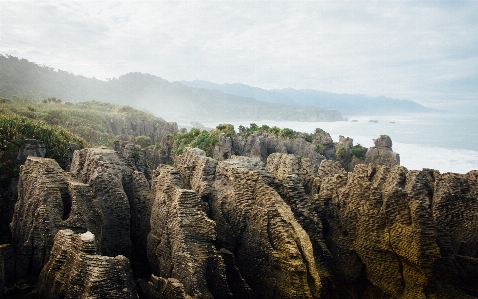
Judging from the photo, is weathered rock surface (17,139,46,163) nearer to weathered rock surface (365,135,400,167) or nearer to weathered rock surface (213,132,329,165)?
weathered rock surface (213,132,329,165)

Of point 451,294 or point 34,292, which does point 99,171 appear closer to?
point 34,292

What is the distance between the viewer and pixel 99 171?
497 inches

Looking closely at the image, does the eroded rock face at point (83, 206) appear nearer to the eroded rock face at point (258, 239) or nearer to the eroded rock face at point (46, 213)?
the eroded rock face at point (46, 213)

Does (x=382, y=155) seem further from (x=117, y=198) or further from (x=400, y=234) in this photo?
(x=117, y=198)

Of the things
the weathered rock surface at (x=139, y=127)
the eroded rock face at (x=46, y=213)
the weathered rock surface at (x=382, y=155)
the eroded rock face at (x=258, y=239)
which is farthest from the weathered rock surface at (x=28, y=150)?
the weathered rock surface at (x=139, y=127)

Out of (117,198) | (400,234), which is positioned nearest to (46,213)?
(117,198)

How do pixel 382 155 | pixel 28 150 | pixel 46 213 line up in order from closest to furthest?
1. pixel 46 213
2. pixel 28 150
3. pixel 382 155

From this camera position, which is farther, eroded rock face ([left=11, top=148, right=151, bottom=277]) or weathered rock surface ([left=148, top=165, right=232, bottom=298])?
eroded rock face ([left=11, top=148, right=151, bottom=277])

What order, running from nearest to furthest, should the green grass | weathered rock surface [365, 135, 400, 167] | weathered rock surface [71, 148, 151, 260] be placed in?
weathered rock surface [71, 148, 151, 260]
the green grass
weathered rock surface [365, 135, 400, 167]

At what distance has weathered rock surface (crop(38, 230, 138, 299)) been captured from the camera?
25.6 feet

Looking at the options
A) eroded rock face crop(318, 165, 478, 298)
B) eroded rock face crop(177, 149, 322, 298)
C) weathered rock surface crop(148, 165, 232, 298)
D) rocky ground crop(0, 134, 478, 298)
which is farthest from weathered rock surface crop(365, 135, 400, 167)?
weathered rock surface crop(148, 165, 232, 298)

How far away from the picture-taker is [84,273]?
809 centimetres

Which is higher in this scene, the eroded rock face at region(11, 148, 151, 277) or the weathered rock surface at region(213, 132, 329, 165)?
the weathered rock surface at region(213, 132, 329, 165)

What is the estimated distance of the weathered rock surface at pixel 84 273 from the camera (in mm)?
7816
